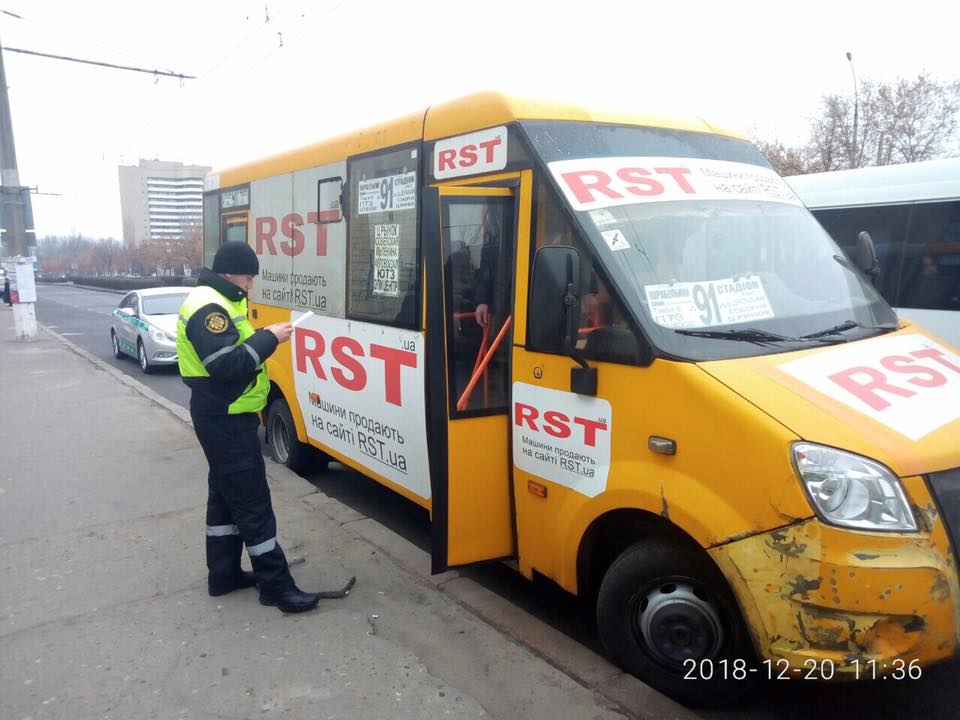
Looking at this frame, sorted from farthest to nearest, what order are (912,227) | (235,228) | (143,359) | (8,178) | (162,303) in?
(8,178) → (162,303) → (143,359) → (912,227) → (235,228)

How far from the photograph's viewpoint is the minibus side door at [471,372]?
3.55 metres

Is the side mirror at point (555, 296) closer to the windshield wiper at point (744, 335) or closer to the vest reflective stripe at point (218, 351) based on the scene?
the windshield wiper at point (744, 335)

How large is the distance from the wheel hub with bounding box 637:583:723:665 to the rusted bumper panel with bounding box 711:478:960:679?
1.12 feet

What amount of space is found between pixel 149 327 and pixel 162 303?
1146 millimetres

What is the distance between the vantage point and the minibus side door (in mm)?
3553

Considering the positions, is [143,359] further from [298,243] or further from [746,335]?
[746,335]

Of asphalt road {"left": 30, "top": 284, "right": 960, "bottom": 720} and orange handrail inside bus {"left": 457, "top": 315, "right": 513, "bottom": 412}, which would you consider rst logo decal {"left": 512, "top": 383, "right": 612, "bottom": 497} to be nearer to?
orange handrail inside bus {"left": 457, "top": 315, "right": 513, "bottom": 412}

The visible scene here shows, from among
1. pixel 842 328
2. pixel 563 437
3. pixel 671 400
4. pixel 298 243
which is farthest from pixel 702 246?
pixel 298 243

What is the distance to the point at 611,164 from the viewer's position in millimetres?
3496

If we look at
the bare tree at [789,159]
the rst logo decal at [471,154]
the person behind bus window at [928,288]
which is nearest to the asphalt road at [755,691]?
the rst logo decal at [471,154]

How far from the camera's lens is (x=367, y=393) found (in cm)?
500

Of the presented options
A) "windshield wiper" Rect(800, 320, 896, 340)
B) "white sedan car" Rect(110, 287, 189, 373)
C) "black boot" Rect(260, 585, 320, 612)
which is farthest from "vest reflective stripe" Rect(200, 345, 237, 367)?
"white sedan car" Rect(110, 287, 189, 373)

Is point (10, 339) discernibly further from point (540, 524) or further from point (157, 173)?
point (157, 173)

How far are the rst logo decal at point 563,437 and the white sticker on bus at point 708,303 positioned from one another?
0.47 m
